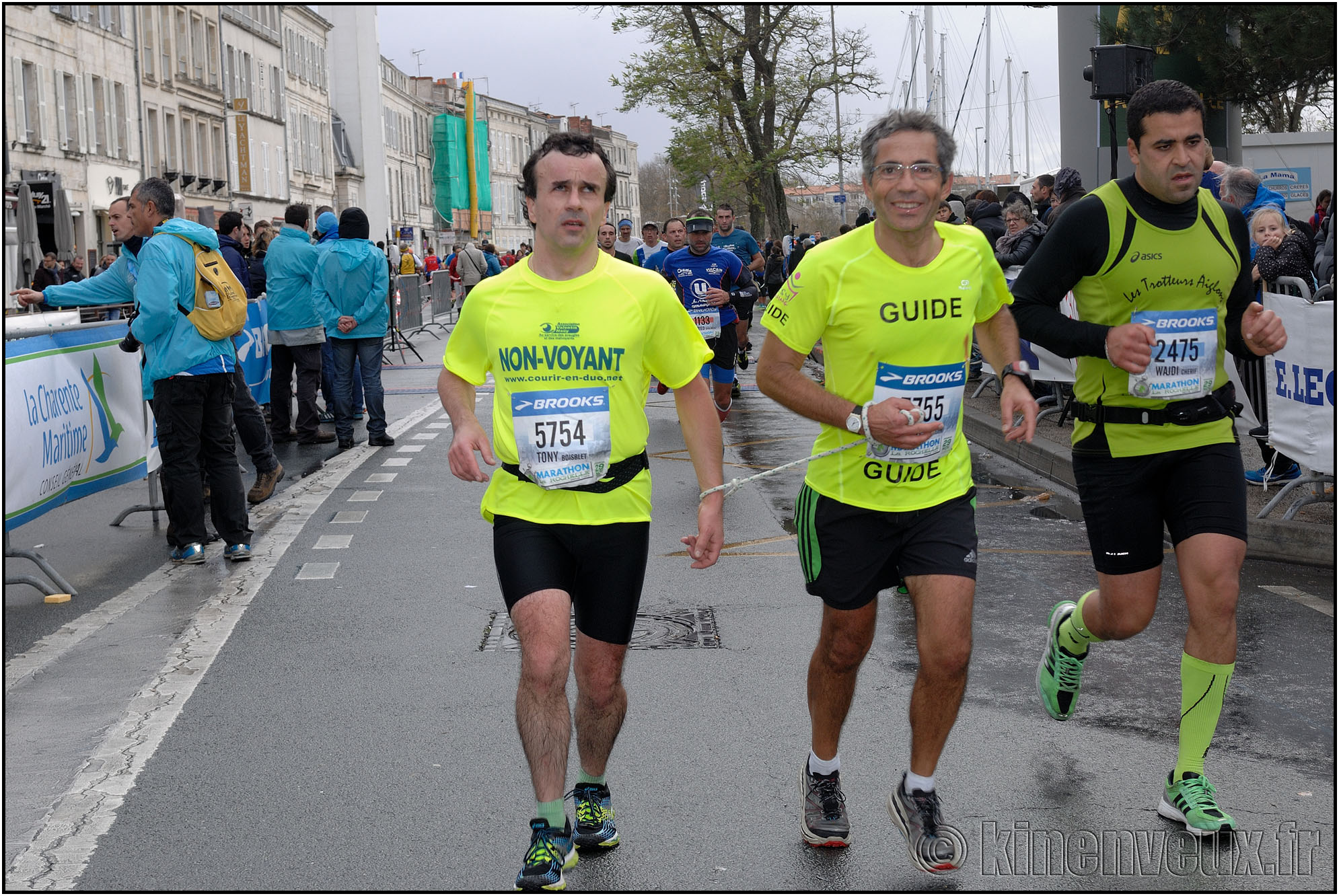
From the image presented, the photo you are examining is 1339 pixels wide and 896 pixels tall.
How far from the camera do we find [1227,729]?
532 centimetres

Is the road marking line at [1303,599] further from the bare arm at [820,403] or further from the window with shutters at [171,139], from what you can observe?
the window with shutters at [171,139]

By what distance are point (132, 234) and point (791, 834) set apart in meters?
6.05

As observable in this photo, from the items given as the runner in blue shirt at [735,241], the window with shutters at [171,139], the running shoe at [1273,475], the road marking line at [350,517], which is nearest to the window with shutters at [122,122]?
the window with shutters at [171,139]

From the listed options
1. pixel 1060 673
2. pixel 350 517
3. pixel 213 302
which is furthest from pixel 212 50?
pixel 1060 673

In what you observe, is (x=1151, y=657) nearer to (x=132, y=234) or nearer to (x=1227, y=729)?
(x=1227, y=729)

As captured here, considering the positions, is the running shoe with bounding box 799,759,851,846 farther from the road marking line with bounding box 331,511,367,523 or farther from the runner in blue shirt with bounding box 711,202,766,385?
the runner in blue shirt with bounding box 711,202,766,385

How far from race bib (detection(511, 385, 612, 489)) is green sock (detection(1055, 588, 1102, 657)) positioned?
181cm

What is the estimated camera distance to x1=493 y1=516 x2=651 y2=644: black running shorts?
4.16 meters

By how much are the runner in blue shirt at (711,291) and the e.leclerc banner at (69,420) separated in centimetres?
545

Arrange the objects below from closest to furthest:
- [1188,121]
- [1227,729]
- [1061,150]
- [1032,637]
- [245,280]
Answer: [1188,121] < [1227,729] < [1032,637] < [245,280] < [1061,150]

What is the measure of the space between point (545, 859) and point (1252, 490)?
7.37m

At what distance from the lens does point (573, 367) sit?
417 centimetres

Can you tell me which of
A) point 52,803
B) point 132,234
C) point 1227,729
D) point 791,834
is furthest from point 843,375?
point 132,234

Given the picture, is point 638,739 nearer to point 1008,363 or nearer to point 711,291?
point 1008,363
